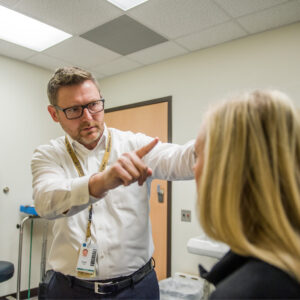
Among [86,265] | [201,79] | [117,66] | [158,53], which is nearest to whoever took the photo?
[86,265]

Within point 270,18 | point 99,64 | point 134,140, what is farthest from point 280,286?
point 99,64

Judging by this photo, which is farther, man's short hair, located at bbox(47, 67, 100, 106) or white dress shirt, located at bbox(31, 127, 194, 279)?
man's short hair, located at bbox(47, 67, 100, 106)

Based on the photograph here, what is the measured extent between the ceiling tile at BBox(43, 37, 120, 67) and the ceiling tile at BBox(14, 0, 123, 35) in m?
0.33

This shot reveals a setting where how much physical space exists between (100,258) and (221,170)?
740 mm

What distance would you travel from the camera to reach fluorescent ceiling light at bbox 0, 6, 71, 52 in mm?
2600

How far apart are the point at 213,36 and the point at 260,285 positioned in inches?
104

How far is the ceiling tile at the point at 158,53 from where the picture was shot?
122 inches

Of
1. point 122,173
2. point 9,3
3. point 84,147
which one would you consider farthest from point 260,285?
point 9,3

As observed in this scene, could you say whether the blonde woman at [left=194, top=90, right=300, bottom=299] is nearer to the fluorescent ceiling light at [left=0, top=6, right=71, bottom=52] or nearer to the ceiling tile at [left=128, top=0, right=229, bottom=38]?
the ceiling tile at [left=128, top=0, right=229, bottom=38]

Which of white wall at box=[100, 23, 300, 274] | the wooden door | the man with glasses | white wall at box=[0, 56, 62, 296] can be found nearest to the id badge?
the man with glasses

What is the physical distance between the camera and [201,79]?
3.15 m

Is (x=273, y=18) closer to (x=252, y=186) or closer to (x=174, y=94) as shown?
(x=174, y=94)

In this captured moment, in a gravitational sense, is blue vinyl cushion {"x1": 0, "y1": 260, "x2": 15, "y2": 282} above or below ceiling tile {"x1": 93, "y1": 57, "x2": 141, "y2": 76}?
below

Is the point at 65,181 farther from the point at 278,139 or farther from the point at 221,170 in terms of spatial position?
the point at 278,139
